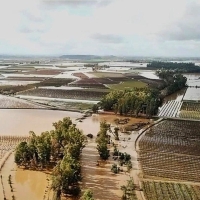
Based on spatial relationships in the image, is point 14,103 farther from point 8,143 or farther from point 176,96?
point 176,96

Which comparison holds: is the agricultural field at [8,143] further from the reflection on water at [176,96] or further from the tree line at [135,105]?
the reflection on water at [176,96]

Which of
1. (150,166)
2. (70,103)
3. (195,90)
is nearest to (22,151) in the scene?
(150,166)

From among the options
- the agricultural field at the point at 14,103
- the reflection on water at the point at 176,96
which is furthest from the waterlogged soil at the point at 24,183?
the reflection on water at the point at 176,96

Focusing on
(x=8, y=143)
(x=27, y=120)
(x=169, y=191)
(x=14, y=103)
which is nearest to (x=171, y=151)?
(x=169, y=191)

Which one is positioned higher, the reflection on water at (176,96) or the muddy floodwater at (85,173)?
the reflection on water at (176,96)

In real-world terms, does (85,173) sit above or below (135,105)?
below

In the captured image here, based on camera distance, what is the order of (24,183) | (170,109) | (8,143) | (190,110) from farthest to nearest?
(170,109) → (190,110) → (8,143) → (24,183)
